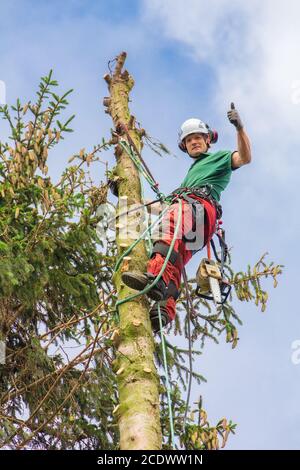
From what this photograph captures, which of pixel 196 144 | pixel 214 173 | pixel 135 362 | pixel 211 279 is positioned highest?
pixel 196 144

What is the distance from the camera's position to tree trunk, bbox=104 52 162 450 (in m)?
4.30

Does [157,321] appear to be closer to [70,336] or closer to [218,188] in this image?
[218,188]

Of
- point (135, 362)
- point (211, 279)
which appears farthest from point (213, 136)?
point (135, 362)

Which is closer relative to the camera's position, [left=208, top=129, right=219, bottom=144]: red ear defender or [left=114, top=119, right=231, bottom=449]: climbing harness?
[left=114, top=119, right=231, bottom=449]: climbing harness

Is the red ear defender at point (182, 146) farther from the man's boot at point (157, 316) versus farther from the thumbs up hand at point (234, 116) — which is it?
the man's boot at point (157, 316)

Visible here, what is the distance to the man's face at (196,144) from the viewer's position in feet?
22.7

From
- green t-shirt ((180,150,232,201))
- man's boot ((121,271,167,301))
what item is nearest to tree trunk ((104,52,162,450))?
man's boot ((121,271,167,301))

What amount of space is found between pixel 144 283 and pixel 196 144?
217 cm

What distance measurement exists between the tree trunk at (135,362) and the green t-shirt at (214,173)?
64cm

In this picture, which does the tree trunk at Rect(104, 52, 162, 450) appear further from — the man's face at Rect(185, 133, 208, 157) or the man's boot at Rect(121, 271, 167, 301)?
the man's face at Rect(185, 133, 208, 157)

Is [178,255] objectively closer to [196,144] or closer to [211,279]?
[211,279]

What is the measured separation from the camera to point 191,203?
6098mm

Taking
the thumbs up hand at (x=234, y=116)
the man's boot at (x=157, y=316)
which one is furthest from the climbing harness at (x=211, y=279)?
the thumbs up hand at (x=234, y=116)

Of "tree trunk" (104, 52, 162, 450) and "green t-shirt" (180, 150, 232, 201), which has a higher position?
"green t-shirt" (180, 150, 232, 201)
